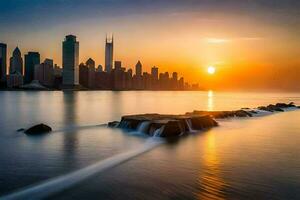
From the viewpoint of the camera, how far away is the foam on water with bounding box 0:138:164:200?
15125mm

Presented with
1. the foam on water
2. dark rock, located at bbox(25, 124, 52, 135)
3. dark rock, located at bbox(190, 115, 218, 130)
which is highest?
dark rock, located at bbox(190, 115, 218, 130)

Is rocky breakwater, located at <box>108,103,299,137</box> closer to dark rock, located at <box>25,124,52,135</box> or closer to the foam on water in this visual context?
the foam on water

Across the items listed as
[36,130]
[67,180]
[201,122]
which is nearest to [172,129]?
[201,122]

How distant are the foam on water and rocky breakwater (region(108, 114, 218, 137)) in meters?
8.47

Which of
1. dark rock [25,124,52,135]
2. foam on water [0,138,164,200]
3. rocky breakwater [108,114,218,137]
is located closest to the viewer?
foam on water [0,138,164,200]

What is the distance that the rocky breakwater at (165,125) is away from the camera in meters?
34.0

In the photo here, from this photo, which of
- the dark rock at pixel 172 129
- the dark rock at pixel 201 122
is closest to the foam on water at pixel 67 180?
the dark rock at pixel 172 129

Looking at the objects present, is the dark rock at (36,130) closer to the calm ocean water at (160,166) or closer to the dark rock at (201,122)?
the calm ocean water at (160,166)

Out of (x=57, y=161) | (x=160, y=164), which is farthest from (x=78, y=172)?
(x=160, y=164)

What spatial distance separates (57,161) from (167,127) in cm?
1457

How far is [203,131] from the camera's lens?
38.9 meters

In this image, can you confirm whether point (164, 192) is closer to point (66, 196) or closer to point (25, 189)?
point (66, 196)

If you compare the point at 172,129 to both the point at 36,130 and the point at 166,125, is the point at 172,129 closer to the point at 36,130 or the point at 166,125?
the point at 166,125

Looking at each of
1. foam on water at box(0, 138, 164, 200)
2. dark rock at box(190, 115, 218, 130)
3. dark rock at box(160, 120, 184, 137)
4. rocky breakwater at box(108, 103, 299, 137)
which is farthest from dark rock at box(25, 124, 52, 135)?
dark rock at box(190, 115, 218, 130)
